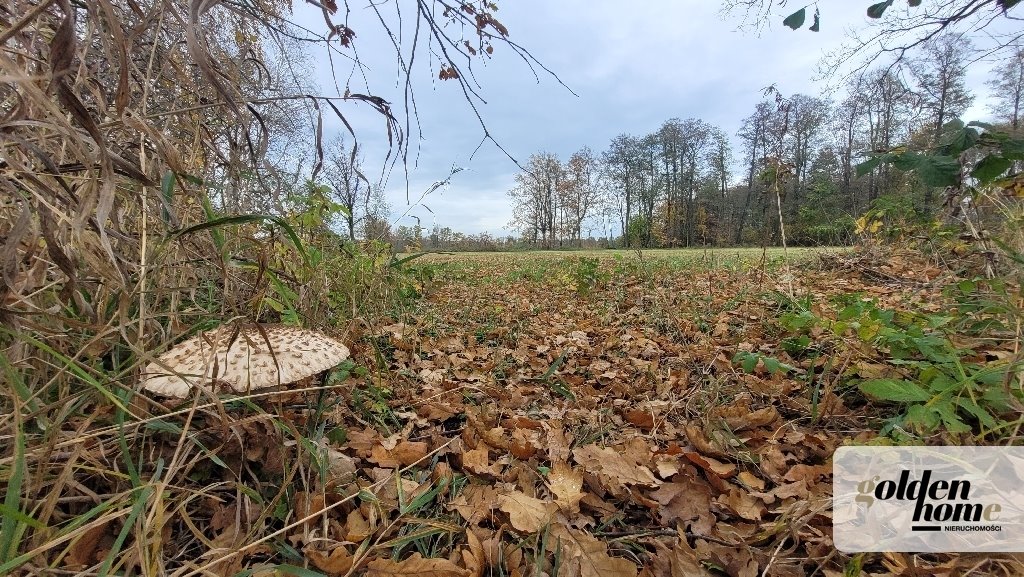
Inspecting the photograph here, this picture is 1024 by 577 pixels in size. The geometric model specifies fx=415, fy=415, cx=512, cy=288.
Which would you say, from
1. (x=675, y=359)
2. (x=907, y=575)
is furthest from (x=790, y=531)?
(x=675, y=359)

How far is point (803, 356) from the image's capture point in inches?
98.3

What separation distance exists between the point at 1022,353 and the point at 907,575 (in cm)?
75

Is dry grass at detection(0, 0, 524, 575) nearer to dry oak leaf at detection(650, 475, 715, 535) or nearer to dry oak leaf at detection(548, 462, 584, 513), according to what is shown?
dry oak leaf at detection(548, 462, 584, 513)

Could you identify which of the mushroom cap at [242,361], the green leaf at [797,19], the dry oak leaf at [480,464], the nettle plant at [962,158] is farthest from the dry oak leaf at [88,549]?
the green leaf at [797,19]

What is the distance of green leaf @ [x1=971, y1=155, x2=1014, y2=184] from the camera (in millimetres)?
1512

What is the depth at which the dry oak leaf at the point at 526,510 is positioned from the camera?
129cm

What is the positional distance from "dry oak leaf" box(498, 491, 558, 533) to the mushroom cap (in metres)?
0.79

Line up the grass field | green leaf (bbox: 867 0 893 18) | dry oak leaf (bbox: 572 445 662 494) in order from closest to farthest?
dry oak leaf (bbox: 572 445 662 494) < green leaf (bbox: 867 0 893 18) < the grass field

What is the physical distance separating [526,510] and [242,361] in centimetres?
108

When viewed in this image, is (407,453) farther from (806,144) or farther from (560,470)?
(806,144)

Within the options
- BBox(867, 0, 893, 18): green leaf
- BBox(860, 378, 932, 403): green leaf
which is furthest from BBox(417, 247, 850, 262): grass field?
BBox(860, 378, 932, 403): green leaf

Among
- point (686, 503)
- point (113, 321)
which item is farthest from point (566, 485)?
point (113, 321)

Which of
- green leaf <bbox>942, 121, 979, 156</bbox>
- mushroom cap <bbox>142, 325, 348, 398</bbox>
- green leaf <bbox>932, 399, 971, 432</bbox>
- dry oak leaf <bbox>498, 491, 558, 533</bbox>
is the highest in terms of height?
green leaf <bbox>942, 121, 979, 156</bbox>

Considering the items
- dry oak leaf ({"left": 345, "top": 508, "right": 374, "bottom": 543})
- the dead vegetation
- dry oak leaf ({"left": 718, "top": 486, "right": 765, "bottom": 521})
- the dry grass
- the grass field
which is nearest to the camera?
the dry grass
